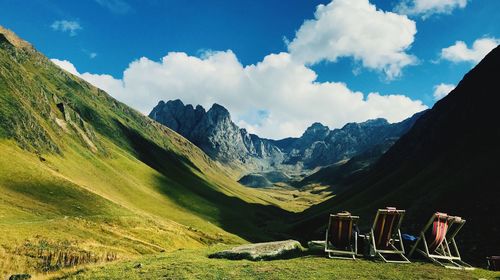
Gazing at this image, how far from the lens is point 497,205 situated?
3388 inches

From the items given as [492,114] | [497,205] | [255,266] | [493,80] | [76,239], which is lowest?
[76,239]

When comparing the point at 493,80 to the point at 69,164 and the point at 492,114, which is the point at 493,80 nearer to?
the point at 492,114

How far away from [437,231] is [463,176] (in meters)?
105

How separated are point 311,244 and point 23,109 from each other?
12616 cm

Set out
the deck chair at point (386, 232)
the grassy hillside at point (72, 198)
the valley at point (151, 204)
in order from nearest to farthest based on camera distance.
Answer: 1. the valley at point (151, 204)
2. the deck chair at point (386, 232)
3. the grassy hillside at point (72, 198)

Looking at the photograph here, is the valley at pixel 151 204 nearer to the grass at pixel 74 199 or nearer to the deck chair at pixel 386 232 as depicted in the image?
the grass at pixel 74 199

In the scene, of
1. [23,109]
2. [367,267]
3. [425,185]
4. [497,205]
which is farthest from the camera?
[425,185]

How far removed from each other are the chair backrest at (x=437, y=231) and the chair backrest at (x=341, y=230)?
4.54 meters

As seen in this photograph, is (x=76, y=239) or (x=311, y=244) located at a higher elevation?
(x=311, y=244)

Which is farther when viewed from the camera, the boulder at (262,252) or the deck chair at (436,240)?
the boulder at (262,252)

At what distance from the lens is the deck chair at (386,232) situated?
2470 cm

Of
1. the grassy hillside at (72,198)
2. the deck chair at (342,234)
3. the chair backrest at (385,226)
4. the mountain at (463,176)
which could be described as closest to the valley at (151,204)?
the grassy hillside at (72,198)

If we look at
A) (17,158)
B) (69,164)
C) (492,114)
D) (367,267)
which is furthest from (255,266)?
(492,114)

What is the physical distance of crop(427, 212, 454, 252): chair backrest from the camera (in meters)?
24.4
